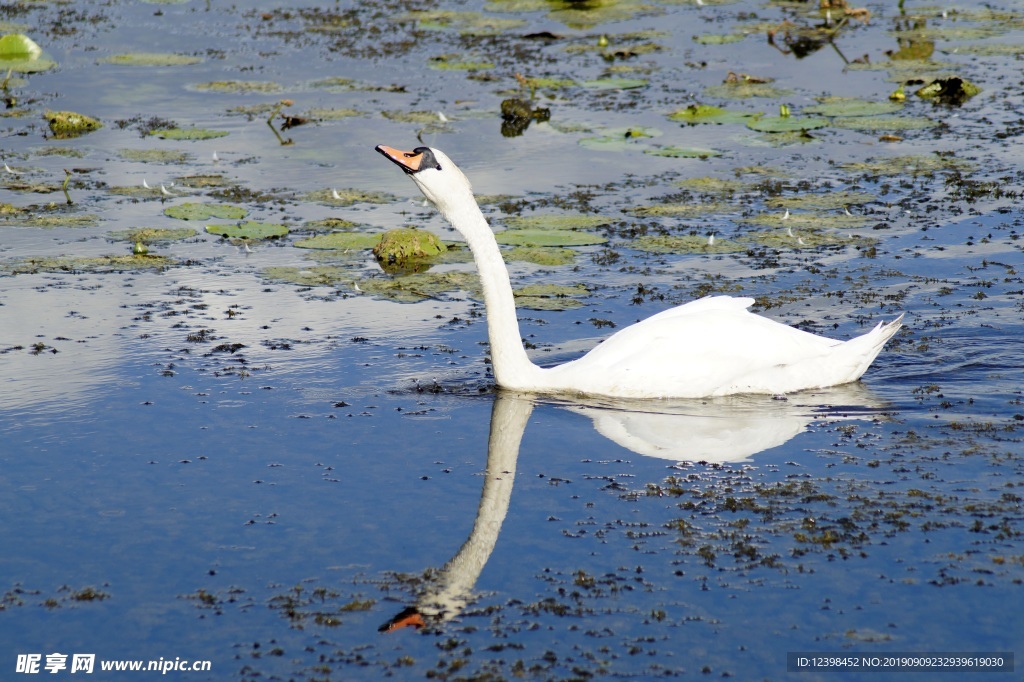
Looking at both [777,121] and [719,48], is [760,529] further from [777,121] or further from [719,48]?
[719,48]

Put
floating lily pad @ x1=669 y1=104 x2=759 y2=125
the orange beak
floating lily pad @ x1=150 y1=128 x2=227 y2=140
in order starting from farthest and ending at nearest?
floating lily pad @ x1=669 y1=104 x2=759 y2=125, floating lily pad @ x1=150 y1=128 x2=227 y2=140, the orange beak

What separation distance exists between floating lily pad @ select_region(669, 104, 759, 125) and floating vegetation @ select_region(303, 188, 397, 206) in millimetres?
4049

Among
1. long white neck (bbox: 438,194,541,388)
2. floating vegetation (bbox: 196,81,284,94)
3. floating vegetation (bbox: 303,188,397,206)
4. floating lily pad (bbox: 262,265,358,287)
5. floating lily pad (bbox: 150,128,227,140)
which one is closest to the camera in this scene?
long white neck (bbox: 438,194,541,388)

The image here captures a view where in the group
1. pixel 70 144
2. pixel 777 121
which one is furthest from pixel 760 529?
pixel 70 144

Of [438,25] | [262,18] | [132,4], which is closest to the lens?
[438,25]

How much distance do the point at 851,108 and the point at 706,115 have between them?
156 cm

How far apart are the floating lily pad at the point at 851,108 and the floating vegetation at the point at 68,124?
808 centimetres

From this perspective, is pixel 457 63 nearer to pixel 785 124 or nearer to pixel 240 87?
pixel 240 87

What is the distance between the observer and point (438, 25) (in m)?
20.6

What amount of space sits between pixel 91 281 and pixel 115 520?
430 cm

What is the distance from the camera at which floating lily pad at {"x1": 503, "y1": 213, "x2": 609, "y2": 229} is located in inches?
421

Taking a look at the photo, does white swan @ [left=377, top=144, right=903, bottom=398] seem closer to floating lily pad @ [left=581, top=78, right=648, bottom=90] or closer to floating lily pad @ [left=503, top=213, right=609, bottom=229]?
floating lily pad @ [left=503, top=213, right=609, bottom=229]

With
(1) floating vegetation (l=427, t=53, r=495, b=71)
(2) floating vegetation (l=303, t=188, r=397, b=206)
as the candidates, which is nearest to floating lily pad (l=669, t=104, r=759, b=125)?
→ (1) floating vegetation (l=427, t=53, r=495, b=71)

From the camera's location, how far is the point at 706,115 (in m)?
14.4
